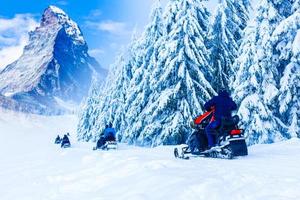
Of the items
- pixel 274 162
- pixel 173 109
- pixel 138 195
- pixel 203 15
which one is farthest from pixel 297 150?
pixel 203 15

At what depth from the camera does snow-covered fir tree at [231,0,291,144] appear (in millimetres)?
19734

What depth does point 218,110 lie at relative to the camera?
10094 millimetres

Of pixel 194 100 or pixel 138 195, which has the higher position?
pixel 194 100

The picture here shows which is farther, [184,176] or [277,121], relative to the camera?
[277,121]

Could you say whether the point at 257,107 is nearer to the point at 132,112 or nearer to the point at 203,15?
the point at 203,15

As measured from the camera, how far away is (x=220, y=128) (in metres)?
10.1

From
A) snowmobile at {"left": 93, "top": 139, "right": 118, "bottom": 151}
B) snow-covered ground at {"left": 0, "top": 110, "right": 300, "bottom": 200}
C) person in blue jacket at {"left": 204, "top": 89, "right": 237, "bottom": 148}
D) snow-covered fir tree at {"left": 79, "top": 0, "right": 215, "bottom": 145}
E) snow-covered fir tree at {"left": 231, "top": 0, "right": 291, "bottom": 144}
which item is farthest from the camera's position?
snow-covered fir tree at {"left": 79, "top": 0, "right": 215, "bottom": 145}

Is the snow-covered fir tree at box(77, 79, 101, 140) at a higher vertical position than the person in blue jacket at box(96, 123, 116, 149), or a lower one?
higher

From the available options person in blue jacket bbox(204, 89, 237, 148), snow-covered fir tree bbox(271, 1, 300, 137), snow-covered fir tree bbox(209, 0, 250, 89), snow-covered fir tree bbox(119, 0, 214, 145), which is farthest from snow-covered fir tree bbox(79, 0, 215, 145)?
person in blue jacket bbox(204, 89, 237, 148)

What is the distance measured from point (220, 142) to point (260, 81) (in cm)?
1113

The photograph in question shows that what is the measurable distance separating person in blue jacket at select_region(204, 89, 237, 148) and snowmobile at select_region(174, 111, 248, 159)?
11 cm

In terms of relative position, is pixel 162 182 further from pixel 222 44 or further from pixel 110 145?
pixel 222 44

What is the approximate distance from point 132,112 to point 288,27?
12665 millimetres

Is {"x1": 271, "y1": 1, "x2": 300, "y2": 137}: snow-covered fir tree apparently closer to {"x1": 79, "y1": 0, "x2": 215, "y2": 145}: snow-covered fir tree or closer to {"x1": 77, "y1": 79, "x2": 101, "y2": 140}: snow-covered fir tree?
{"x1": 79, "y1": 0, "x2": 215, "y2": 145}: snow-covered fir tree
